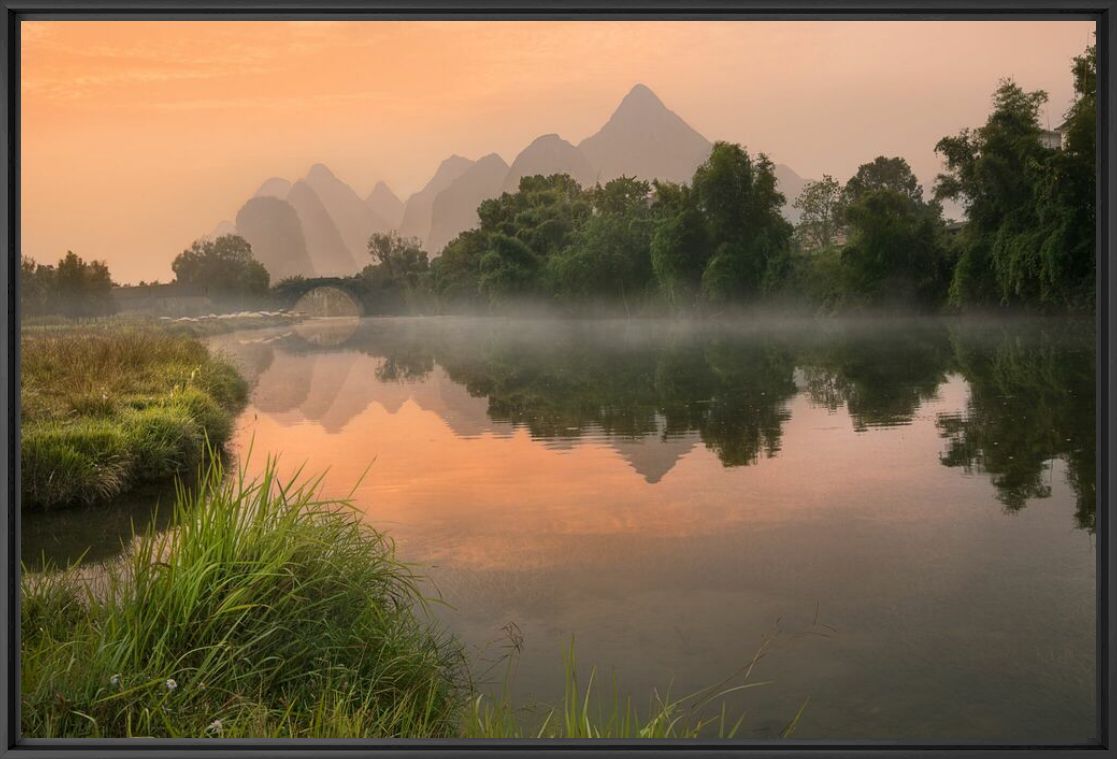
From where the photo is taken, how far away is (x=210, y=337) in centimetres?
882

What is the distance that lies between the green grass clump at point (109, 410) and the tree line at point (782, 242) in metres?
0.56

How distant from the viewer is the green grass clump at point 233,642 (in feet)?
8.75

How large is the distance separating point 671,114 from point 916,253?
309cm

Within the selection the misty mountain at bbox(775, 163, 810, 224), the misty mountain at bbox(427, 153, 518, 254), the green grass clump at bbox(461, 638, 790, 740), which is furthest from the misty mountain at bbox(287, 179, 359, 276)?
the misty mountain at bbox(775, 163, 810, 224)

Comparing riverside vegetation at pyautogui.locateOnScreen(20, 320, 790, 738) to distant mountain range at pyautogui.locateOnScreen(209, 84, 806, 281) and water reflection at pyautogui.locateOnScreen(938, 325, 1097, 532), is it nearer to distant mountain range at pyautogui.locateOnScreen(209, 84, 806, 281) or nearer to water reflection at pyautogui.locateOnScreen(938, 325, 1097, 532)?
distant mountain range at pyautogui.locateOnScreen(209, 84, 806, 281)

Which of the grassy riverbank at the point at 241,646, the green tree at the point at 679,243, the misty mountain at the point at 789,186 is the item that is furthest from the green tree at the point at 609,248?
the grassy riverbank at the point at 241,646

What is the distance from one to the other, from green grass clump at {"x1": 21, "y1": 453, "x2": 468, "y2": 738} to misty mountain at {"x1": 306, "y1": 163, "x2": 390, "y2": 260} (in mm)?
4541

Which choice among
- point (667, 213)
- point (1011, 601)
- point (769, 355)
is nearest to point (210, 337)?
point (667, 213)

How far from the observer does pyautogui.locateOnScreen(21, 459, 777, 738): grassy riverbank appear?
2.66 meters

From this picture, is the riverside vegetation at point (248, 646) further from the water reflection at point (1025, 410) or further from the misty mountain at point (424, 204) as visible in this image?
the water reflection at point (1025, 410)

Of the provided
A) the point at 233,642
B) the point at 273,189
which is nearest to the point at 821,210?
the point at 273,189

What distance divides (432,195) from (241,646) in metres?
5.92

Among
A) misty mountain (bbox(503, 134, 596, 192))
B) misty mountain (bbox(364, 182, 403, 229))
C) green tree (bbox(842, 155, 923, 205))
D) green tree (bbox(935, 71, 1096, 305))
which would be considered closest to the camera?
misty mountain (bbox(364, 182, 403, 229))

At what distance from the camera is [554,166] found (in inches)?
380
